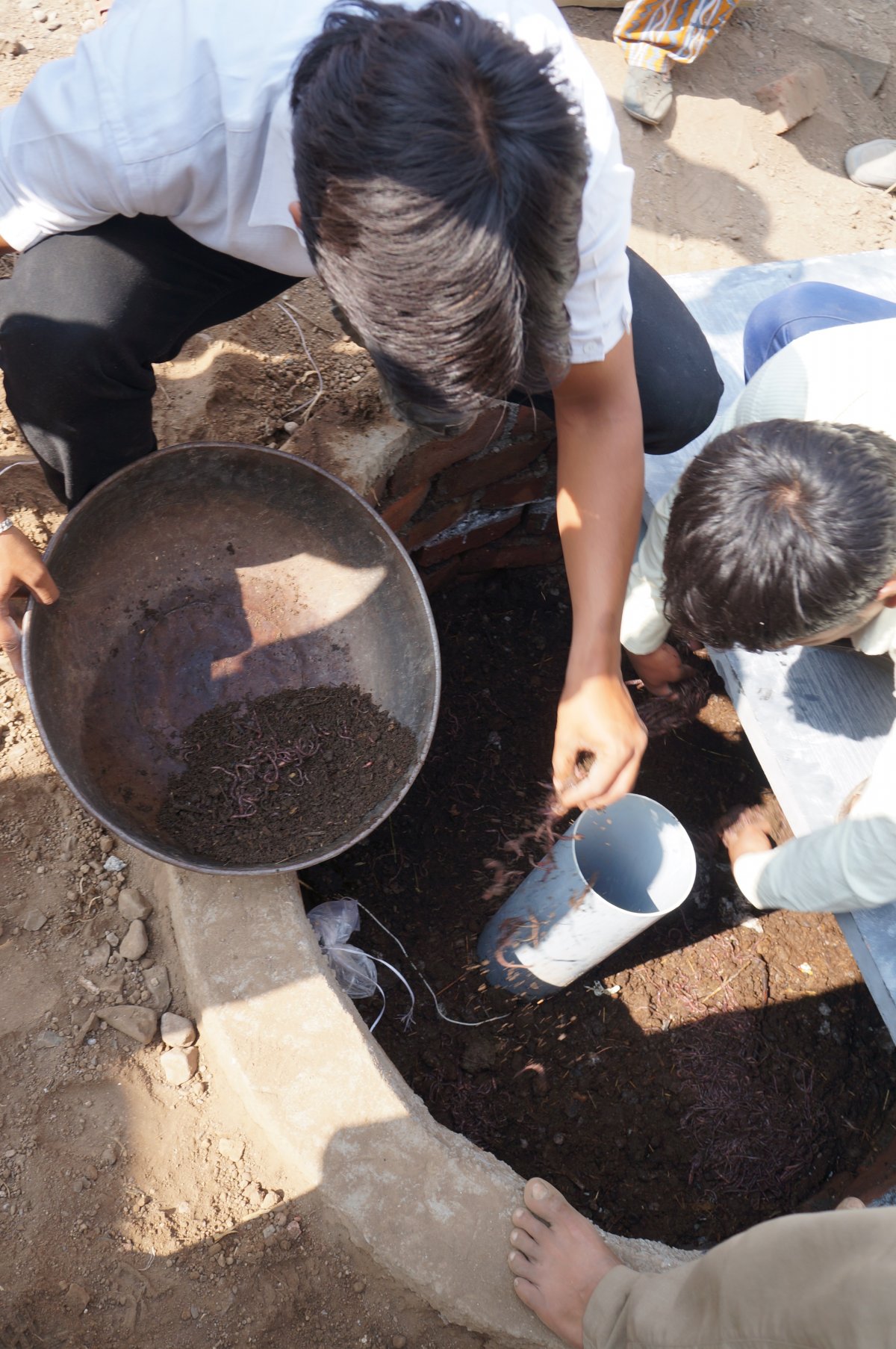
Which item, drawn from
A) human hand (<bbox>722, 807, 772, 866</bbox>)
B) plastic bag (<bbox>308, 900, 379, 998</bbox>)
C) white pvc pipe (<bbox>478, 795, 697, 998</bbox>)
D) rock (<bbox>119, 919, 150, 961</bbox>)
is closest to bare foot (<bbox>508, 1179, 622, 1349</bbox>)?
white pvc pipe (<bbox>478, 795, 697, 998</bbox>)

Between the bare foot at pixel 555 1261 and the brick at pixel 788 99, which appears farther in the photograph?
the brick at pixel 788 99

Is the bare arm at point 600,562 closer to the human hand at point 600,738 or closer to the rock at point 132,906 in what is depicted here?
the human hand at point 600,738

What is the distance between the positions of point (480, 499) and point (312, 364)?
1.93 feet

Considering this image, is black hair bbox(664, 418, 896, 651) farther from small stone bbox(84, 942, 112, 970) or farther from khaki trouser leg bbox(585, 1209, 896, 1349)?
small stone bbox(84, 942, 112, 970)

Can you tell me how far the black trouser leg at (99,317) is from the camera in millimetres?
1416

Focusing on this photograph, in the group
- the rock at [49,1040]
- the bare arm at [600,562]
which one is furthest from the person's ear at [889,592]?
the rock at [49,1040]

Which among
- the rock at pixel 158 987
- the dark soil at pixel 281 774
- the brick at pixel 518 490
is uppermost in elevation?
the dark soil at pixel 281 774

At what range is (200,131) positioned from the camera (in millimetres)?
1162

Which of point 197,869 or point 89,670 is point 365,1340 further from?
point 89,670

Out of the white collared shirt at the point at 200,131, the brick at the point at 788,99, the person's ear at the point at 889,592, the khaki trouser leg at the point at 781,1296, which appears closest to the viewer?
the khaki trouser leg at the point at 781,1296

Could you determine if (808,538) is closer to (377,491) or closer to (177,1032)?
(377,491)

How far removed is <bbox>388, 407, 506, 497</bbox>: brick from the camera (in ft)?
6.91

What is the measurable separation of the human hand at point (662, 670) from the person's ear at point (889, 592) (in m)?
0.74

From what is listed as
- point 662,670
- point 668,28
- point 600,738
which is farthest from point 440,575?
point 668,28
